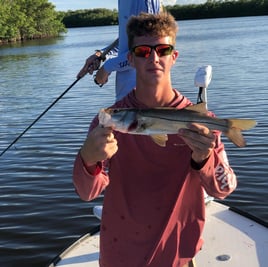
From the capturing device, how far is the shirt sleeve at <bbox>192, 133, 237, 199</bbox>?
8.47ft

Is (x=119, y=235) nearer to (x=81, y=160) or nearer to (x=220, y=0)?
(x=81, y=160)

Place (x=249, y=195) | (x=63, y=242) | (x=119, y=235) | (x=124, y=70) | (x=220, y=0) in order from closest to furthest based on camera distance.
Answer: (x=119, y=235)
(x=124, y=70)
(x=63, y=242)
(x=249, y=195)
(x=220, y=0)

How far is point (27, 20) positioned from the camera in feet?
290

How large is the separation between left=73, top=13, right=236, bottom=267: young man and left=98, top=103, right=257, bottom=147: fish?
9.3 inches

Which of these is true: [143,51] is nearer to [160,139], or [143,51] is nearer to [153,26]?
[153,26]

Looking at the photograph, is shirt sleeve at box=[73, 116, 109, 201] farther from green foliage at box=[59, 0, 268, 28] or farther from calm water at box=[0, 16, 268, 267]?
green foliage at box=[59, 0, 268, 28]

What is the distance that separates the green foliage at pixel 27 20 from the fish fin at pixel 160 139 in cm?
7832

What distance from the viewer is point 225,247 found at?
4.75 metres

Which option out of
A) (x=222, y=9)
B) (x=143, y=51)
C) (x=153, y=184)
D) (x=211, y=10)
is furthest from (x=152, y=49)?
(x=211, y=10)

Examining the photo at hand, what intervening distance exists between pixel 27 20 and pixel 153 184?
89711 mm

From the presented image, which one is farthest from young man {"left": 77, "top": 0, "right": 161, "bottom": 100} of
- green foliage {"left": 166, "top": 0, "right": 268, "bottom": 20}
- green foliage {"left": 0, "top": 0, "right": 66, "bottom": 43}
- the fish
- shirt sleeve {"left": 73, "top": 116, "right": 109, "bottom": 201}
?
green foliage {"left": 166, "top": 0, "right": 268, "bottom": 20}

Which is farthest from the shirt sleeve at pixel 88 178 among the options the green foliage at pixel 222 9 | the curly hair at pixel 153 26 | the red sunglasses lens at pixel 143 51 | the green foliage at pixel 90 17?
the green foliage at pixel 90 17

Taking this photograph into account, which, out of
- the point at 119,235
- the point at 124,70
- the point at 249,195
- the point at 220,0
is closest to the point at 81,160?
the point at 119,235

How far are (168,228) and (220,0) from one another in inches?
4269
